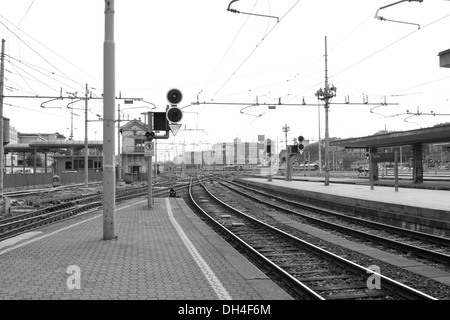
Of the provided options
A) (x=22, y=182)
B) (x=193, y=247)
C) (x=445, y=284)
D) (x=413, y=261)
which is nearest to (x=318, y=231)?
(x=413, y=261)

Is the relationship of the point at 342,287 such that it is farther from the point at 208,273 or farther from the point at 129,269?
the point at 129,269

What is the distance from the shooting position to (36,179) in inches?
1575

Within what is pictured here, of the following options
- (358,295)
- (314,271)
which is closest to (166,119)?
(314,271)

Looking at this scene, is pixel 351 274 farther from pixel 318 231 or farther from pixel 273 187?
pixel 273 187

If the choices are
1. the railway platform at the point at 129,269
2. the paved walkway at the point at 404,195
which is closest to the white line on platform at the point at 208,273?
the railway platform at the point at 129,269

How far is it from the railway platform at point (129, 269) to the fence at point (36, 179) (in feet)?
89.7

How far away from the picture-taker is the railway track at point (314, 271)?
19.7 feet

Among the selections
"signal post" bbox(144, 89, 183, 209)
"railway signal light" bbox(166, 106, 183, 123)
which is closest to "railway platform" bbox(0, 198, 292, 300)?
"railway signal light" bbox(166, 106, 183, 123)

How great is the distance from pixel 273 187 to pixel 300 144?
3.95m

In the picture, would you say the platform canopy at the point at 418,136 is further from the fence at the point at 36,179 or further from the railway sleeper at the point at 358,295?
the fence at the point at 36,179

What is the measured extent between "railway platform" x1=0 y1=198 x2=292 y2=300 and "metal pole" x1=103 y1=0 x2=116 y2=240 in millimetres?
900

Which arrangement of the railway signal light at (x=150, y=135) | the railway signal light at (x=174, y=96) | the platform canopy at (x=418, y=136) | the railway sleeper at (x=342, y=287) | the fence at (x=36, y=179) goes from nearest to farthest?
the railway sleeper at (x=342, y=287) → the railway signal light at (x=174, y=96) → the railway signal light at (x=150, y=135) → the platform canopy at (x=418, y=136) → the fence at (x=36, y=179)

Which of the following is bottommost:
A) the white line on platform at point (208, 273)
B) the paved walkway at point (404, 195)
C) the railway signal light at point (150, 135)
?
the white line on platform at point (208, 273)

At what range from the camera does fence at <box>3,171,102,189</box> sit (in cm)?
3512
